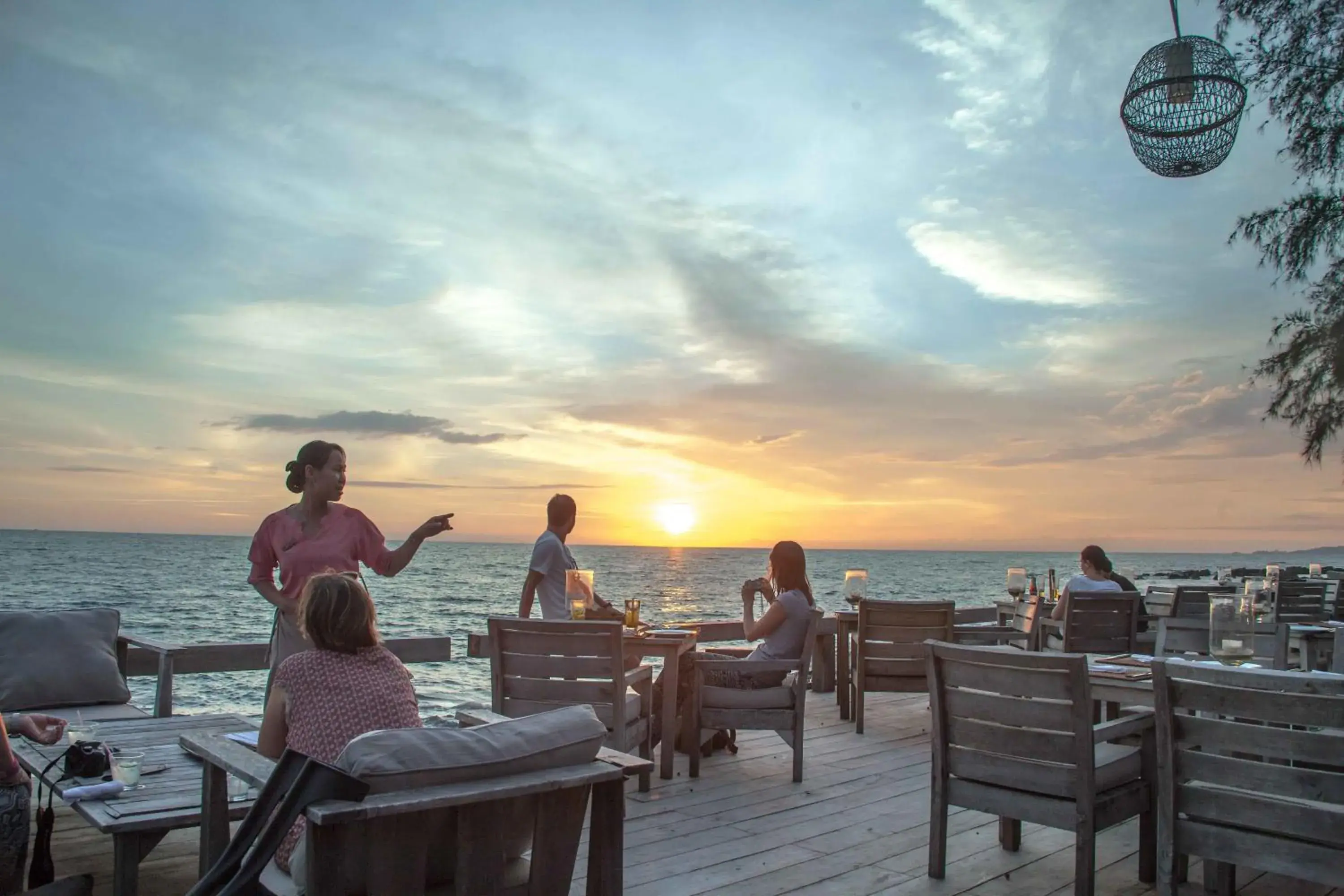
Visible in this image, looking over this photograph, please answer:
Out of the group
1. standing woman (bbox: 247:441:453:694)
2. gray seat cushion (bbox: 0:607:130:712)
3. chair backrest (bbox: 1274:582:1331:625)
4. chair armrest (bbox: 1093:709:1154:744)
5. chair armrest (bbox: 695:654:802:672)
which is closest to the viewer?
chair armrest (bbox: 1093:709:1154:744)

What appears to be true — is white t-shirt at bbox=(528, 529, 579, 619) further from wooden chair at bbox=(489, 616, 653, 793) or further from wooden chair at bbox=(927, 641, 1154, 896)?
wooden chair at bbox=(927, 641, 1154, 896)

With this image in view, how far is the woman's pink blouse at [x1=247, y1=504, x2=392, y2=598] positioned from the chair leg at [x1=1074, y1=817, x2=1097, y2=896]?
2620 millimetres

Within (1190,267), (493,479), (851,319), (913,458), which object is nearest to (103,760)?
(851,319)

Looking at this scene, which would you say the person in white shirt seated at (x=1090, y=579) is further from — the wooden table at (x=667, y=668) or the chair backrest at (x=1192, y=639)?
the wooden table at (x=667, y=668)

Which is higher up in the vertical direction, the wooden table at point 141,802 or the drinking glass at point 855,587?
the drinking glass at point 855,587

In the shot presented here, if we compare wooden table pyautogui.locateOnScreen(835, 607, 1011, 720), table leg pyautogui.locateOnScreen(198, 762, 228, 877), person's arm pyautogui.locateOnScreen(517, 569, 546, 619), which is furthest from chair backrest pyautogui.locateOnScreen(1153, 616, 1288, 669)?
table leg pyautogui.locateOnScreen(198, 762, 228, 877)

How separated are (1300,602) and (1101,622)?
3.17 meters

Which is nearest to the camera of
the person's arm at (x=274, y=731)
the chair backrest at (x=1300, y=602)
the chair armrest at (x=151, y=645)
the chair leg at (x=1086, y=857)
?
the person's arm at (x=274, y=731)

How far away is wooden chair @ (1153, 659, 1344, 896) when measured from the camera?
252 cm

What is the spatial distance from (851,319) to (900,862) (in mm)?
8298

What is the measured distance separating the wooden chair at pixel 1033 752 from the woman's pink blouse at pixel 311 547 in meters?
2.21

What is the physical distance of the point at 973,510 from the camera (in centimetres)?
2644

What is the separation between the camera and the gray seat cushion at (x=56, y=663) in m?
4.47

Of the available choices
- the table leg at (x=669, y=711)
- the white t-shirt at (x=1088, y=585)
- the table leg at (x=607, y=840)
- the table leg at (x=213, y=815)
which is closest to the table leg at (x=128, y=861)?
the table leg at (x=213, y=815)
